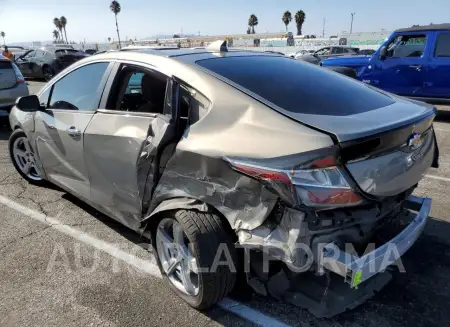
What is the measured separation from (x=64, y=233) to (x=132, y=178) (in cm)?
131

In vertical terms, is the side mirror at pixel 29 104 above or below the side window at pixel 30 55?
above

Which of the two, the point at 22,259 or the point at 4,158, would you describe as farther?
the point at 4,158

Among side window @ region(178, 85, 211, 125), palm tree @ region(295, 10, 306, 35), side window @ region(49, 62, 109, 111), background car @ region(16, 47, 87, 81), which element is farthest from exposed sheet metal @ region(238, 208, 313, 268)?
palm tree @ region(295, 10, 306, 35)

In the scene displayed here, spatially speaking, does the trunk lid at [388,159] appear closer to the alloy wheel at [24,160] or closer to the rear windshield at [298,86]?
the rear windshield at [298,86]

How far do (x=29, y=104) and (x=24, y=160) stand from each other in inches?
52.7

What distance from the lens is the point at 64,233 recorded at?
3672mm

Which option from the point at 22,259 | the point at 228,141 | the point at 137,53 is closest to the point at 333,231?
the point at 228,141

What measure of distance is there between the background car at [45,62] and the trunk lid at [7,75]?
1032 centimetres

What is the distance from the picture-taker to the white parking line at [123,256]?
2.53 meters

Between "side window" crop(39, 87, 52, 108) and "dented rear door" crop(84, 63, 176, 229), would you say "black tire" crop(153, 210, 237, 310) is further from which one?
"side window" crop(39, 87, 52, 108)

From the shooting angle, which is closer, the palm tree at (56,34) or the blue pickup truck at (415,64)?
the blue pickup truck at (415,64)

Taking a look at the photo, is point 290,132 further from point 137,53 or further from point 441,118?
point 441,118

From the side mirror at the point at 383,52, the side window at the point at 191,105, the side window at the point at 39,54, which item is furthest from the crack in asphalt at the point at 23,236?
the side window at the point at 39,54

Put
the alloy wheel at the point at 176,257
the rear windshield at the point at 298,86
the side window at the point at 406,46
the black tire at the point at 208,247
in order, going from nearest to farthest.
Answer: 1. the black tire at the point at 208,247
2. the rear windshield at the point at 298,86
3. the alloy wheel at the point at 176,257
4. the side window at the point at 406,46
